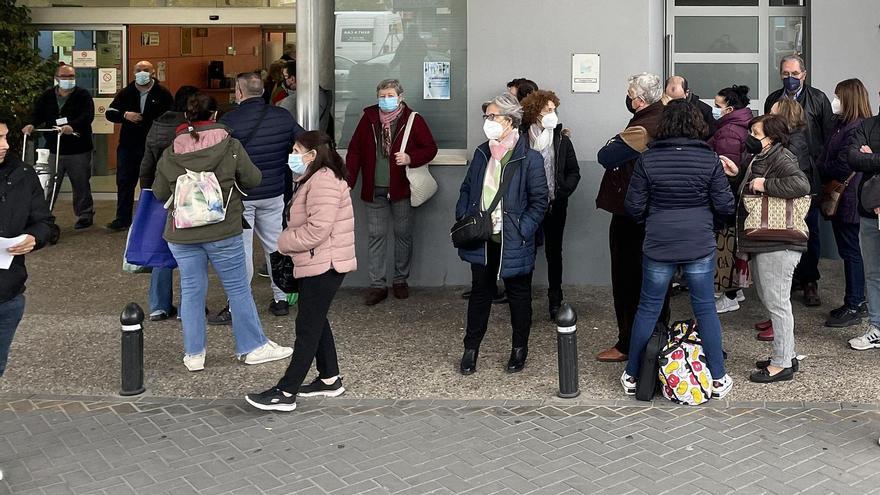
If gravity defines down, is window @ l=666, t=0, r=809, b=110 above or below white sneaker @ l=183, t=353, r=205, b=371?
above

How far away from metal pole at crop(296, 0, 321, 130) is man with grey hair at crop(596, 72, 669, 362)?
11.1 ft

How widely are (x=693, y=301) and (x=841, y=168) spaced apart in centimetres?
248

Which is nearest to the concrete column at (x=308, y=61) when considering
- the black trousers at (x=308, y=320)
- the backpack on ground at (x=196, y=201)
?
the backpack on ground at (x=196, y=201)

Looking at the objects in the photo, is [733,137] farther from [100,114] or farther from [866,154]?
[100,114]

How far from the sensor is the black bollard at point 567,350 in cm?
681

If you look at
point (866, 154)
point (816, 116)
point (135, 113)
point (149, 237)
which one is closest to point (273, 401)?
point (149, 237)

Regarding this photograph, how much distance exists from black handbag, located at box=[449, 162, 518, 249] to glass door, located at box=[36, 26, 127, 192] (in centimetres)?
1007

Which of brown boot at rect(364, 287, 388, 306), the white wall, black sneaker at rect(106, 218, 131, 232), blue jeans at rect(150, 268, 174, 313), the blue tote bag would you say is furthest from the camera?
black sneaker at rect(106, 218, 131, 232)

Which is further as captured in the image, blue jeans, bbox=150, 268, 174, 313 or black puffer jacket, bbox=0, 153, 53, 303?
blue jeans, bbox=150, 268, 174, 313

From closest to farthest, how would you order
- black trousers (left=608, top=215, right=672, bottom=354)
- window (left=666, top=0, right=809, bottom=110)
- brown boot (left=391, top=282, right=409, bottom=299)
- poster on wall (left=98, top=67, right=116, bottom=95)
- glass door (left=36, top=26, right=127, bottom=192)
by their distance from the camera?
1. black trousers (left=608, top=215, right=672, bottom=354)
2. brown boot (left=391, top=282, right=409, bottom=299)
3. window (left=666, top=0, right=809, bottom=110)
4. glass door (left=36, top=26, right=127, bottom=192)
5. poster on wall (left=98, top=67, right=116, bottom=95)

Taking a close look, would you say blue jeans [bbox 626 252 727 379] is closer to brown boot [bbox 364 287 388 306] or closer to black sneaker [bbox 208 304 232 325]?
brown boot [bbox 364 287 388 306]

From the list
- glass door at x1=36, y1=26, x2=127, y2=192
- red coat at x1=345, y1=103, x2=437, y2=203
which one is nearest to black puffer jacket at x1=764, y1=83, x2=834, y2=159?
red coat at x1=345, y1=103, x2=437, y2=203

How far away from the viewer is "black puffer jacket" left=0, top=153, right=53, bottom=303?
5.78 metres

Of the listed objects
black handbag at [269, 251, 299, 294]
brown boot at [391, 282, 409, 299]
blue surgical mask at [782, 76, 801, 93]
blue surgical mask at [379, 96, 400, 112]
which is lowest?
brown boot at [391, 282, 409, 299]
